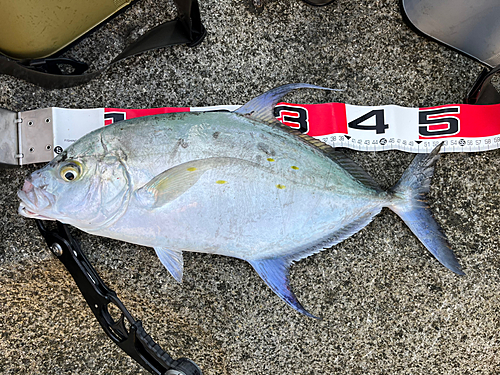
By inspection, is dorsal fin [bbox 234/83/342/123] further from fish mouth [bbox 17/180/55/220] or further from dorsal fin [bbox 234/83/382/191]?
fish mouth [bbox 17/180/55/220]

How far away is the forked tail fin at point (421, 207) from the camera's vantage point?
1.42m

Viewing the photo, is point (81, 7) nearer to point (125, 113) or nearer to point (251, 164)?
point (125, 113)

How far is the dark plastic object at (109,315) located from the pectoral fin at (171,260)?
220mm

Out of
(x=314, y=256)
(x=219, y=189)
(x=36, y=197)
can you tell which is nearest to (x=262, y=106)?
(x=219, y=189)

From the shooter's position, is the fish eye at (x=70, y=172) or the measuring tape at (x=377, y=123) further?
the measuring tape at (x=377, y=123)

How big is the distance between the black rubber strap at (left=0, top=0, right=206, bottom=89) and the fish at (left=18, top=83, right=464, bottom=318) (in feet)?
1.54

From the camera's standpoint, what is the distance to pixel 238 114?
51.8 inches

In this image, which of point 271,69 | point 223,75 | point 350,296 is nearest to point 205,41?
point 223,75

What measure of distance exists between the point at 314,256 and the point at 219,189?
585mm

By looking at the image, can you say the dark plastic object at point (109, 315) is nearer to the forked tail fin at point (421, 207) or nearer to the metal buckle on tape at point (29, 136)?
the metal buckle on tape at point (29, 136)

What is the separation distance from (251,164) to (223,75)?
1.83ft

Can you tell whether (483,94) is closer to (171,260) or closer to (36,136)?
(171,260)

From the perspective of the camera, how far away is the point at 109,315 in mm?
1410

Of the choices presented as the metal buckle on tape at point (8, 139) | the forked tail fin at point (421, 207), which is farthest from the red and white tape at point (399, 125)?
the metal buckle on tape at point (8, 139)
